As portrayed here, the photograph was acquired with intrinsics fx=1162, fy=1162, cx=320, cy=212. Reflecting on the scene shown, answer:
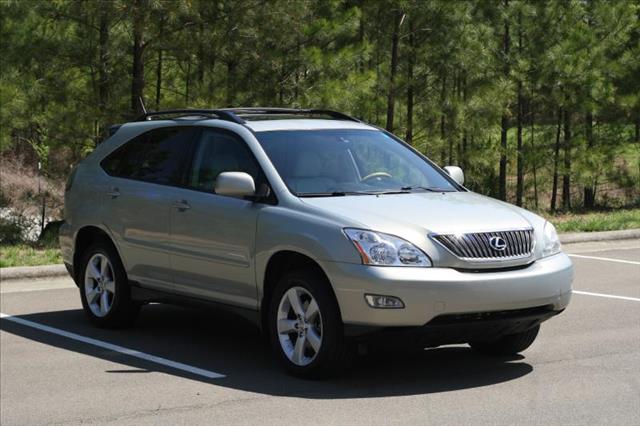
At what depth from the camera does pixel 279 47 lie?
2048 cm

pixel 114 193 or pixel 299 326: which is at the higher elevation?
pixel 114 193

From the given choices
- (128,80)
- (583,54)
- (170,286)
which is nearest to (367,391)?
(170,286)

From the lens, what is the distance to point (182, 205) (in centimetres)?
885

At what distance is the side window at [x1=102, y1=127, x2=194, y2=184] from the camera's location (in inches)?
364

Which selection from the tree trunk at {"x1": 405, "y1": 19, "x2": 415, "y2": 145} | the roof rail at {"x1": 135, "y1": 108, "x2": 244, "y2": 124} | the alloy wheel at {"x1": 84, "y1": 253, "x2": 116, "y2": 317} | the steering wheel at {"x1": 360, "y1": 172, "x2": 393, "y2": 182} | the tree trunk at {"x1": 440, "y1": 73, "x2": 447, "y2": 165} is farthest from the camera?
the tree trunk at {"x1": 440, "y1": 73, "x2": 447, "y2": 165}

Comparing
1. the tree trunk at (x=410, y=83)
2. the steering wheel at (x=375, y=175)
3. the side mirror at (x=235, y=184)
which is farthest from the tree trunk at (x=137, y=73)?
the side mirror at (x=235, y=184)

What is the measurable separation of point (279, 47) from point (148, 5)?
11.9ft

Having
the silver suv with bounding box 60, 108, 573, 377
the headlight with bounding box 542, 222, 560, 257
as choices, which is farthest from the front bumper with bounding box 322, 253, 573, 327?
the headlight with bounding box 542, 222, 560, 257

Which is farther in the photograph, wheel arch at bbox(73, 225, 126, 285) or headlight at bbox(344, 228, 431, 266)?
wheel arch at bbox(73, 225, 126, 285)

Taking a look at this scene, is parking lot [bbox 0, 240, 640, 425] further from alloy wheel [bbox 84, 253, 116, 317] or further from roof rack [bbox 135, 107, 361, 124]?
roof rack [bbox 135, 107, 361, 124]

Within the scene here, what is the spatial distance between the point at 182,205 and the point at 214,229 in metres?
0.49

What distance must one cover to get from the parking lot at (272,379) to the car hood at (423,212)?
1027mm

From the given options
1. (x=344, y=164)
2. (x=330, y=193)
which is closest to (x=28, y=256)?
(x=344, y=164)

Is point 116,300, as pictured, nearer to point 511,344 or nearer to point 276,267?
point 276,267
